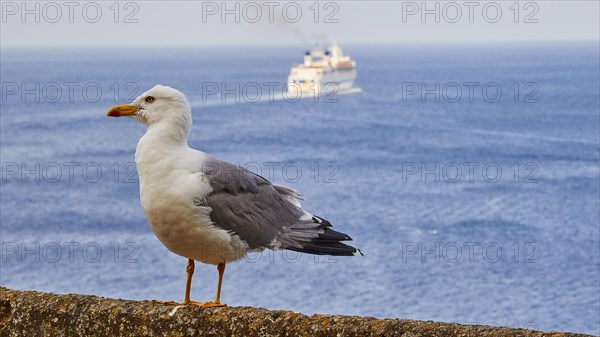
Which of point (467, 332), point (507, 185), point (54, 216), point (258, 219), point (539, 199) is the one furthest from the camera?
point (507, 185)

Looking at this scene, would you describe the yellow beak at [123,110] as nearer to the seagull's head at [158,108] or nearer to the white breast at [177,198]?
the seagull's head at [158,108]

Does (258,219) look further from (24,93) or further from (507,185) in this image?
(24,93)

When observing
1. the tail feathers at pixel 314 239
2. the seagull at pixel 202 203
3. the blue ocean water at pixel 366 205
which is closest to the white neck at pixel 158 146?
the seagull at pixel 202 203

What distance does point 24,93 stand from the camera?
139125mm

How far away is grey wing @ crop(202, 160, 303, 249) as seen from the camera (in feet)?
18.2

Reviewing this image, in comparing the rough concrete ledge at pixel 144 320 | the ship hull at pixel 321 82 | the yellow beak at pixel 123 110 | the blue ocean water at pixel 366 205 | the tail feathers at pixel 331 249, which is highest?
the yellow beak at pixel 123 110

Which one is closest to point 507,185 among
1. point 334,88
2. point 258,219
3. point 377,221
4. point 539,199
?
point 539,199

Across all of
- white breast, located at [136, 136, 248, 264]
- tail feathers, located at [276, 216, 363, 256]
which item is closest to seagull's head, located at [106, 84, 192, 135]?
white breast, located at [136, 136, 248, 264]

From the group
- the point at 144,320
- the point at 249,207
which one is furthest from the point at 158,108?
the point at 144,320

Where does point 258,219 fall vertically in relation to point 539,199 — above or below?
above

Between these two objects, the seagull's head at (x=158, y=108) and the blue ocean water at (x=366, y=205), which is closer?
the seagull's head at (x=158, y=108)

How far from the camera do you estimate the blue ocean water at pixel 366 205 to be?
5447 centimetres

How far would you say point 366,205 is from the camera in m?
69.9

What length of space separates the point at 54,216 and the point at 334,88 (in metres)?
68.9
